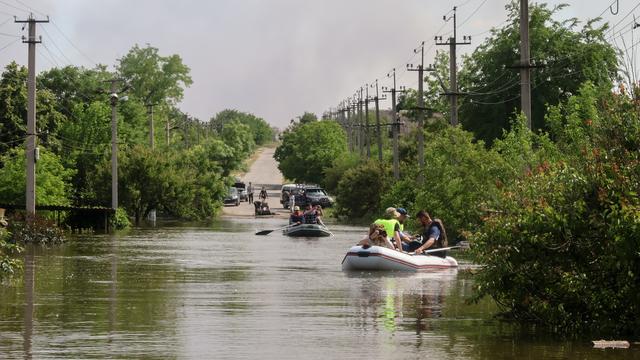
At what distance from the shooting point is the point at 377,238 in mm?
34781

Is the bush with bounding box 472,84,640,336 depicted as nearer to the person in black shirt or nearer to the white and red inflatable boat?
the white and red inflatable boat

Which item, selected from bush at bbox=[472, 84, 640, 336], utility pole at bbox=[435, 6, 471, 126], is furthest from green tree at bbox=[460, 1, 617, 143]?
bush at bbox=[472, 84, 640, 336]

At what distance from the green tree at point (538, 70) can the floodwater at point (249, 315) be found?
38.4 meters

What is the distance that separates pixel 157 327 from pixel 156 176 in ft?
193

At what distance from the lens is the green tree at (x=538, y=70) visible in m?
75.7

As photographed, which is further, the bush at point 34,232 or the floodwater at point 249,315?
the bush at point 34,232

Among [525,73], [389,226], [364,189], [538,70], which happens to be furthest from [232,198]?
[389,226]

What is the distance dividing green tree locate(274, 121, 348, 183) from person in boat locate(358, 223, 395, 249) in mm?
110558

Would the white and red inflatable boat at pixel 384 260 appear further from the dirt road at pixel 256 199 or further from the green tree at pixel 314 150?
the green tree at pixel 314 150

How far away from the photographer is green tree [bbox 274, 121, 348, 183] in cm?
14750

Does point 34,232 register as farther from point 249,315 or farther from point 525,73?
point 249,315

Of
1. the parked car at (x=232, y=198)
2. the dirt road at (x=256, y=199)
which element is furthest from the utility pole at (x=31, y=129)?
the parked car at (x=232, y=198)

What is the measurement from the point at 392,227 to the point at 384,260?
1894 mm

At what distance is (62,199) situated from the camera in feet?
215
